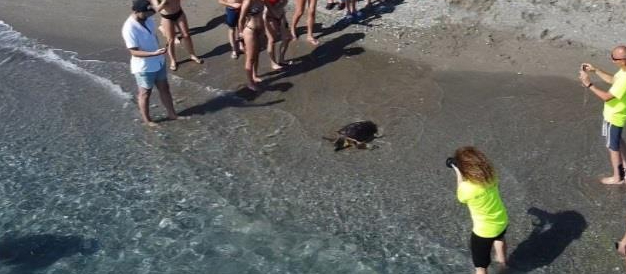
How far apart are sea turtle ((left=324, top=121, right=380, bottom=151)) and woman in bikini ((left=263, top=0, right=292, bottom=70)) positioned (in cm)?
205

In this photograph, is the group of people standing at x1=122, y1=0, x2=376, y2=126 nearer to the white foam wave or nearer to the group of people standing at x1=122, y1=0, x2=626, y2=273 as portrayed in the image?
the group of people standing at x1=122, y1=0, x2=626, y2=273

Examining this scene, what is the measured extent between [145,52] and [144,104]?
928 millimetres

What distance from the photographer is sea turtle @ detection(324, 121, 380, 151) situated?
352 inches

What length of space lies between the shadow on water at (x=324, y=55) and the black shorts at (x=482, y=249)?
4.90 meters

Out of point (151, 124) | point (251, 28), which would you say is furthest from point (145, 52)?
point (251, 28)

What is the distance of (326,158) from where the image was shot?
8.82m

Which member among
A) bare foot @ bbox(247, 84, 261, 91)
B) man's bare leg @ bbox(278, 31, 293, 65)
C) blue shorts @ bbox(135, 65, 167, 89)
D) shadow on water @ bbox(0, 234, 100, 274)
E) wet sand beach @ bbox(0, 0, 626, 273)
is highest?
blue shorts @ bbox(135, 65, 167, 89)

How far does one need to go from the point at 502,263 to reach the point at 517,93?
3565 millimetres

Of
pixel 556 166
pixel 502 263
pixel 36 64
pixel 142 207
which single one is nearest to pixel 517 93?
pixel 556 166

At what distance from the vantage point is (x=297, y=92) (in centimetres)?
1034

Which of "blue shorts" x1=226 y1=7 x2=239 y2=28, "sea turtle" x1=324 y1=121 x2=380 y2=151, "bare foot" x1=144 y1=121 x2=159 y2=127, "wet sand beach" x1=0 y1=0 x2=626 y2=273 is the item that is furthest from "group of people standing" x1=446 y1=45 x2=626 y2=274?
"blue shorts" x1=226 y1=7 x2=239 y2=28

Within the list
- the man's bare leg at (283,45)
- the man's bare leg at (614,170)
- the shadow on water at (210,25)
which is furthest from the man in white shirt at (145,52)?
the man's bare leg at (614,170)

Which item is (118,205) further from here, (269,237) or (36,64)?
(36,64)

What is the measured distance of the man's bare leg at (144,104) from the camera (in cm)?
948
